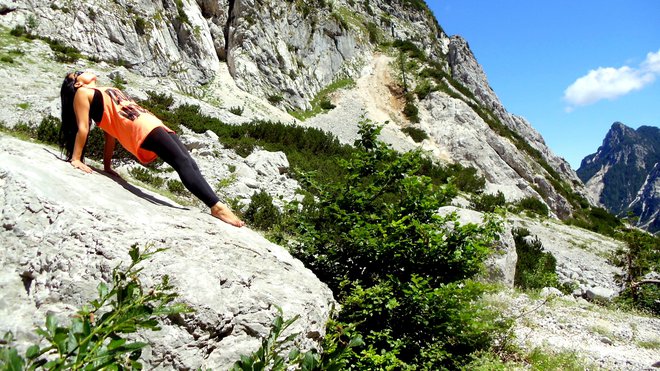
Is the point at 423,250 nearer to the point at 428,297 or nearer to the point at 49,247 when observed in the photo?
the point at 428,297

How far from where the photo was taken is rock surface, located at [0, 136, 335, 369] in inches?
80.7

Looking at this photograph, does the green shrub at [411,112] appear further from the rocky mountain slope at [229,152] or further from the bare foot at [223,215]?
the bare foot at [223,215]

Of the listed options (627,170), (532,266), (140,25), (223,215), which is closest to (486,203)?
(532,266)

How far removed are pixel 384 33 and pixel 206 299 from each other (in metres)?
45.4

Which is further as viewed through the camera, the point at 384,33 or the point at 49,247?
the point at 384,33

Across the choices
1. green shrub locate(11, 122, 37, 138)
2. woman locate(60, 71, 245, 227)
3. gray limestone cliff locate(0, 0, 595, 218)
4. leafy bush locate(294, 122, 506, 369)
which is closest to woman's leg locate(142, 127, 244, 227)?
woman locate(60, 71, 245, 227)

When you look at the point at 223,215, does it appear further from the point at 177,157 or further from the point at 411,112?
the point at 411,112

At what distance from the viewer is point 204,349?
231 centimetres

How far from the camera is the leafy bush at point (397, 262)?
11.7 feet

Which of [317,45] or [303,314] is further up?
[317,45]

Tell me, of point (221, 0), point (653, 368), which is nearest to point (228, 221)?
point (653, 368)

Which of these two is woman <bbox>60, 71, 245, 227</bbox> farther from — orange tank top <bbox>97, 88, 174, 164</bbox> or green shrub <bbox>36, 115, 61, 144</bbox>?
green shrub <bbox>36, 115, 61, 144</bbox>

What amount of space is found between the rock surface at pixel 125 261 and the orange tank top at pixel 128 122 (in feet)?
2.02

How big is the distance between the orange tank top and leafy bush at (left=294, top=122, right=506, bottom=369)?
1850 millimetres
